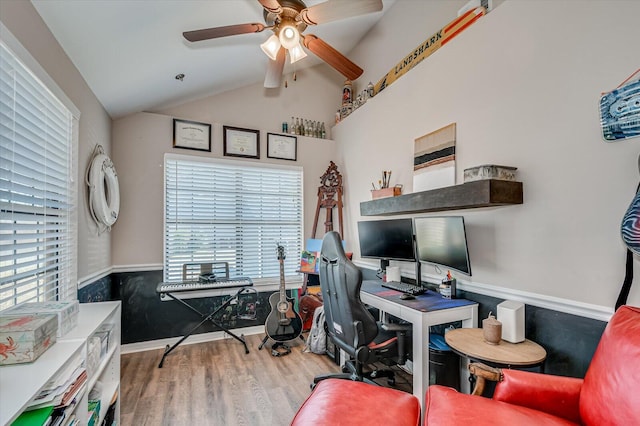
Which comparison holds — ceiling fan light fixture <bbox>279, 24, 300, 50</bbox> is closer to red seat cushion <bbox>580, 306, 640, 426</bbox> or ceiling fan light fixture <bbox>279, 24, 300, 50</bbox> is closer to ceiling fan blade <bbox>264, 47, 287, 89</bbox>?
ceiling fan blade <bbox>264, 47, 287, 89</bbox>

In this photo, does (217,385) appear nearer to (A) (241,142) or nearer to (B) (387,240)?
(B) (387,240)

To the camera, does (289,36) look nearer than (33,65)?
No

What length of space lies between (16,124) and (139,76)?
1388mm

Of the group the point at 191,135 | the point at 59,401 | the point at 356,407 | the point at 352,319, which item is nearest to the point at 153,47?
the point at 191,135

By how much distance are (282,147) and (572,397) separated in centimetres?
363

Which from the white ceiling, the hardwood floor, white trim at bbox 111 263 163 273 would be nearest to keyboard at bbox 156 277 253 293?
white trim at bbox 111 263 163 273

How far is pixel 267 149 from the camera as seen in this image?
3980mm

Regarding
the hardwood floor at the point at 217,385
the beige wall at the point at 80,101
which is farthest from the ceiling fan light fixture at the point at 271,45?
the hardwood floor at the point at 217,385

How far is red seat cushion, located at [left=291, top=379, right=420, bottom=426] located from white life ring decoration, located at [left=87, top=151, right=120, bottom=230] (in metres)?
2.34

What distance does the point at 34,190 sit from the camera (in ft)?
5.37

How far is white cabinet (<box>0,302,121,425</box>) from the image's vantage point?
3.05 ft

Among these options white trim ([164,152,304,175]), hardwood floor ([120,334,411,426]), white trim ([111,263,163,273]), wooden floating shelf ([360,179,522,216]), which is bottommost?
hardwood floor ([120,334,411,426])

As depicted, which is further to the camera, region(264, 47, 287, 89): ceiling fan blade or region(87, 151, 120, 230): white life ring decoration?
region(87, 151, 120, 230): white life ring decoration

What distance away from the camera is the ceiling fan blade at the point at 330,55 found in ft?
6.89
